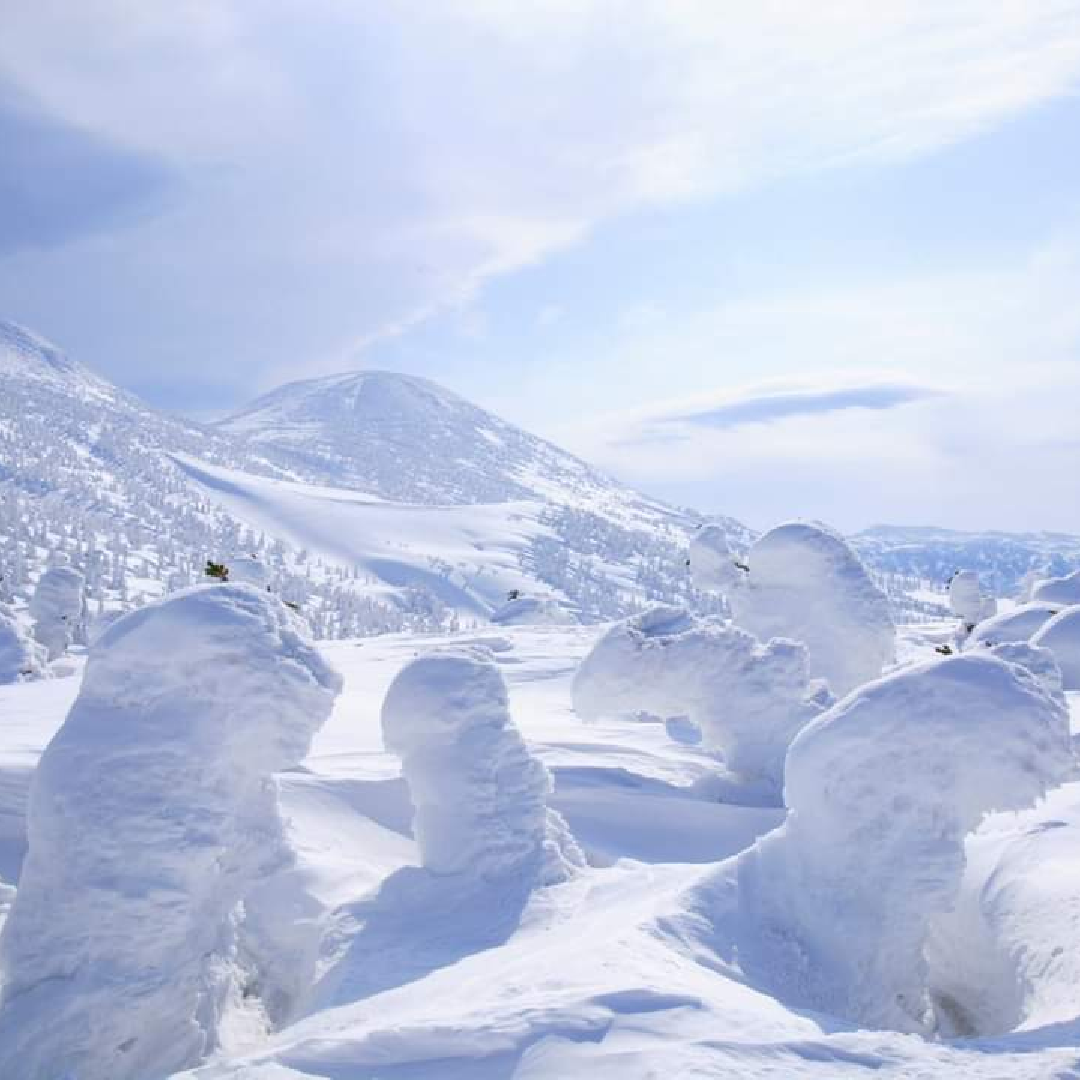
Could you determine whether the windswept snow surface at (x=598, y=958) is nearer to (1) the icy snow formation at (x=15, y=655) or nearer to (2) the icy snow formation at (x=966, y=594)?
(1) the icy snow formation at (x=15, y=655)

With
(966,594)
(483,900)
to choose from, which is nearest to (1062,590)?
(966,594)

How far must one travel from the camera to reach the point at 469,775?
10.0m

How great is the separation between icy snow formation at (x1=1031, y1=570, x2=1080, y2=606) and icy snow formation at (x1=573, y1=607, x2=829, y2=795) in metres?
20.5

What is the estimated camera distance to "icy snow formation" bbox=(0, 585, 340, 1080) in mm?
7582

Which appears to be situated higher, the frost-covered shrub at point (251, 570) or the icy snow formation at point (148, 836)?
the frost-covered shrub at point (251, 570)

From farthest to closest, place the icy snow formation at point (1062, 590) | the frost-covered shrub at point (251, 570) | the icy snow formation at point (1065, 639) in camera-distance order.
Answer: the frost-covered shrub at point (251, 570) → the icy snow formation at point (1062, 590) → the icy snow formation at point (1065, 639)

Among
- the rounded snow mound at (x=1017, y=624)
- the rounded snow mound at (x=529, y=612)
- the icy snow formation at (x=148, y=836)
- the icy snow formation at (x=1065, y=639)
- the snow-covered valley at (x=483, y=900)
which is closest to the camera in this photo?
the snow-covered valley at (x=483, y=900)

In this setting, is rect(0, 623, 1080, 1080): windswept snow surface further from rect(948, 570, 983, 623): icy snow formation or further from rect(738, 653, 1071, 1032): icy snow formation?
rect(948, 570, 983, 623): icy snow formation

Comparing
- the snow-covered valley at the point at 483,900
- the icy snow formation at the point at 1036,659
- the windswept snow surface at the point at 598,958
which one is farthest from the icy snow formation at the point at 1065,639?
the snow-covered valley at the point at 483,900

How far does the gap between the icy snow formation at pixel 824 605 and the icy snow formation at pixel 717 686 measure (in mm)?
3328

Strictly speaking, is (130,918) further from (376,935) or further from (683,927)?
(683,927)

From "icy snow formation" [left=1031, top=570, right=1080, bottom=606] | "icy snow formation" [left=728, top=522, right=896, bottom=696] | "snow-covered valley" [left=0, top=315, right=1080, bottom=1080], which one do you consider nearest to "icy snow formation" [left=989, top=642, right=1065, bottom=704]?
"icy snow formation" [left=728, top=522, right=896, bottom=696]

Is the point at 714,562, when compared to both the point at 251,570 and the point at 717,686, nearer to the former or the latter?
the point at 717,686

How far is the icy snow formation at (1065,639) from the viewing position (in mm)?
23328
